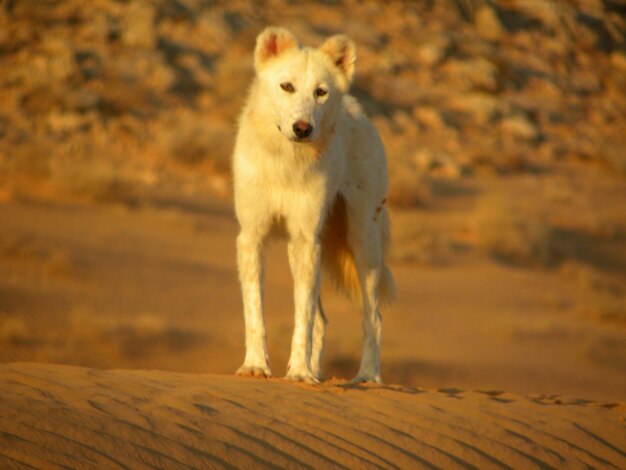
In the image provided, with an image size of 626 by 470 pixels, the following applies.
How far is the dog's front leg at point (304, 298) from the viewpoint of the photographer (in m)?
6.01

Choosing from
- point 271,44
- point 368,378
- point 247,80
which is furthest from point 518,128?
point 271,44

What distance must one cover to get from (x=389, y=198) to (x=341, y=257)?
12.2 metres

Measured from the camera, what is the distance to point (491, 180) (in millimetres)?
22734

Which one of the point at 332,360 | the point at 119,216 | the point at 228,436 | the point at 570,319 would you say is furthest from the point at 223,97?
the point at 228,436

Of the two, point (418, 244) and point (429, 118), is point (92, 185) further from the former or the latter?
point (429, 118)

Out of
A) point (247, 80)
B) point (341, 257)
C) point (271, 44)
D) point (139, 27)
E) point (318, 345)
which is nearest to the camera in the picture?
point (271, 44)

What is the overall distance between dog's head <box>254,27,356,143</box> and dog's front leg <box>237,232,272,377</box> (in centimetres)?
78

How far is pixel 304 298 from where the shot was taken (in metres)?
6.13

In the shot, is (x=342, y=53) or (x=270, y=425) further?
(x=342, y=53)

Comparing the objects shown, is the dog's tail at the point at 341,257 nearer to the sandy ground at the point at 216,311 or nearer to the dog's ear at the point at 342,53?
the dog's ear at the point at 342,53

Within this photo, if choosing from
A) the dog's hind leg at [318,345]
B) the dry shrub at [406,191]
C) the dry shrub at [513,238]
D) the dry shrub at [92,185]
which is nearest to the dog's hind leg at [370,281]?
the dog's hind leg at [318,345]

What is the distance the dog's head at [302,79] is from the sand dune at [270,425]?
1.56 metres

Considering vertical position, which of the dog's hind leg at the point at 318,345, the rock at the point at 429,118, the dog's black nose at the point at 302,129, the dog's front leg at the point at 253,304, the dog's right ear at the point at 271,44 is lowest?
the dog's hind leg at the point at 318,345

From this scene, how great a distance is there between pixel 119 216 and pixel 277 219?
32.3 feet
